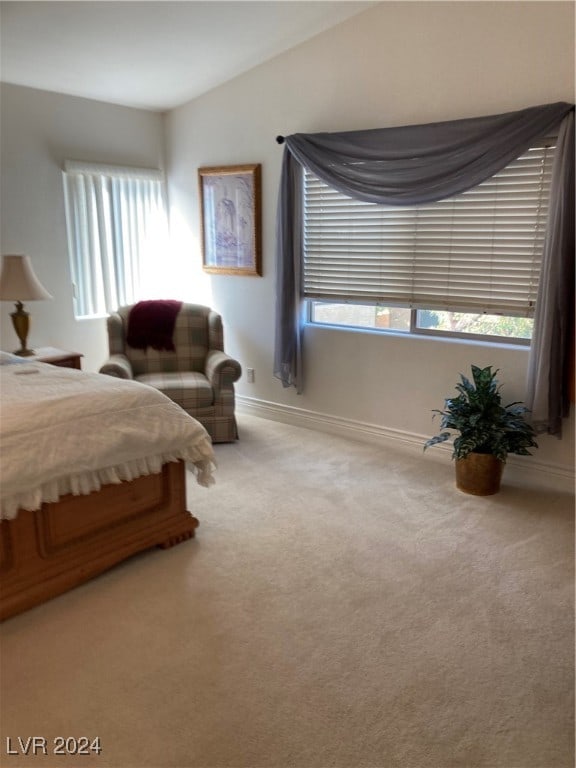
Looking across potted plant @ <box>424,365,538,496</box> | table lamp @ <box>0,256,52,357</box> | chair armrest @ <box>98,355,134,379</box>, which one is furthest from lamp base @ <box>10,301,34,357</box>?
potted plant @ <box>424,365,538,496</box>

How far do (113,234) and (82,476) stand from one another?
2.95m

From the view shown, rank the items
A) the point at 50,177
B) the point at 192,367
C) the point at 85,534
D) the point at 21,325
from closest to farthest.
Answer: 1. the point at 85,534
2. the point at 21,325
3. the point at 50,177
4. the point at 192,367

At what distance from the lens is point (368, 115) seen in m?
3.82

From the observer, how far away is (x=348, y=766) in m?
1.64

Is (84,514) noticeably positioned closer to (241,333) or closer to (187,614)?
(187,614)

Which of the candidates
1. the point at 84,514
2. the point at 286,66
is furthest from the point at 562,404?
the point at 286,66

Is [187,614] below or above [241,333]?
below

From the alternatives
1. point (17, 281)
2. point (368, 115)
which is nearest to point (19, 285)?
point (17, 281)

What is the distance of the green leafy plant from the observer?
10.6 ft

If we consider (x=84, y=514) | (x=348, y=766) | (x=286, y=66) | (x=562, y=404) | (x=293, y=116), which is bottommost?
(x=348, y=766)

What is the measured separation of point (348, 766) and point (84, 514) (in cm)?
140

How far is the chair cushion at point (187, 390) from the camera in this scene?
157 inches

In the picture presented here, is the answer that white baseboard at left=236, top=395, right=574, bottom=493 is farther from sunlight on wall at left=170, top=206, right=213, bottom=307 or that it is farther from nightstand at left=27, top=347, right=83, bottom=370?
nightstand at left=27, top=347, right=83, bottom=370

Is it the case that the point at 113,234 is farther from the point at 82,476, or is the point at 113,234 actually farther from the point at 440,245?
Answer: the point at 82,476
